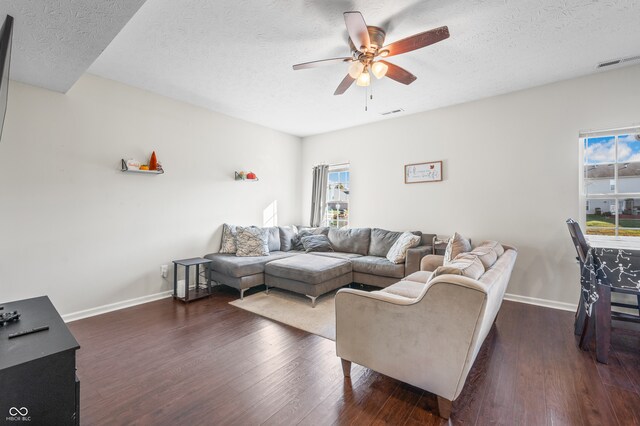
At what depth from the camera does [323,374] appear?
2080mm

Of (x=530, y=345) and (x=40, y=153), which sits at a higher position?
(x=40, y=153)

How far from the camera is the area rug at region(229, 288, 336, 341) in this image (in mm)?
2915

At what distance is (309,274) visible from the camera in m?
3.48

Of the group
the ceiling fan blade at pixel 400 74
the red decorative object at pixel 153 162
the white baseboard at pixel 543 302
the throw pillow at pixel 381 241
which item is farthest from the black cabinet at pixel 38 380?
the white baseboard at pixel 543 302

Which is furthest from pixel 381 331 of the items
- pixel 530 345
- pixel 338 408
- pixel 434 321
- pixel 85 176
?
pixel 85 176

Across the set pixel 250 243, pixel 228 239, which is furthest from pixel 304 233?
pixel 228 239

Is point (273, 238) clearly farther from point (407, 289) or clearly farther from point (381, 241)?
point (407, 289)

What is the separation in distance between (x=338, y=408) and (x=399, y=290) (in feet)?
3.65

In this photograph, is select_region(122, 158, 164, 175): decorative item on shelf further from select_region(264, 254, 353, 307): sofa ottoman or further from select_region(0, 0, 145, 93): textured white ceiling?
select_region(264, 254, 353, 307): sofa ottoman

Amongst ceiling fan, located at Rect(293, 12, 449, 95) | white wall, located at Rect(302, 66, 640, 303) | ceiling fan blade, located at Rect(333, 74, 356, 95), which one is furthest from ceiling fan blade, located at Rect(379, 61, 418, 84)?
white wall, located at Rect(302, 66, 640, 303)

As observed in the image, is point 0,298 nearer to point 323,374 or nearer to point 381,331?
point 323,374

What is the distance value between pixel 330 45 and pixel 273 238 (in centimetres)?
316

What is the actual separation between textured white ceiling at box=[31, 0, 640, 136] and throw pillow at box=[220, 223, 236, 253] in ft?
6.12

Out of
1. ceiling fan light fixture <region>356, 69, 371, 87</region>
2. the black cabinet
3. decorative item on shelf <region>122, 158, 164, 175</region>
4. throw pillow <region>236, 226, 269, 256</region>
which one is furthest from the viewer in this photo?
throw pillow <region>236, 226, 269, 256</region>
